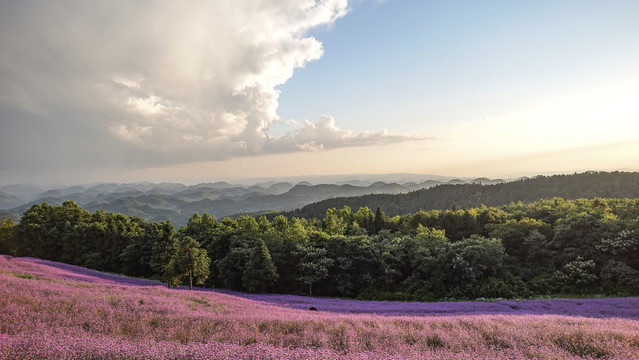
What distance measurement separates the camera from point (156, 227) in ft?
166

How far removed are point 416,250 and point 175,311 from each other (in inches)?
1250

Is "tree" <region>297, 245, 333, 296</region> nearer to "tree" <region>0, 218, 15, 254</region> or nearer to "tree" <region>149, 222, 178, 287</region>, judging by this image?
"tree" <region>149, 222, 178, 287</region>

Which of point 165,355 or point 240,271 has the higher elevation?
point 165,355

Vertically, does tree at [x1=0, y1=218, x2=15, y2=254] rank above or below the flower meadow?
below

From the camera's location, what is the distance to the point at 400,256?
37281 millimetres

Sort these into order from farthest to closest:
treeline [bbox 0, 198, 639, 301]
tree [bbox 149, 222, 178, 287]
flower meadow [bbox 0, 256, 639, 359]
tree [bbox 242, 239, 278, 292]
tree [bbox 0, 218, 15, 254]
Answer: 1. tree [bbox 0, 218, 15, 254]
2. tree [bbox 242, 239, 278, 292]
3. tree [bbox 149, 222, 178, 287]
4. treeline [bbox 0, 198, 639, 301]
5. flower meadow [bbox 0, 256, 639, 359]

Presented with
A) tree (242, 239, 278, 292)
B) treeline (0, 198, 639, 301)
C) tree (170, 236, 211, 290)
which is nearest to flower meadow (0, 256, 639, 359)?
tree (170, 236, 211, 290)

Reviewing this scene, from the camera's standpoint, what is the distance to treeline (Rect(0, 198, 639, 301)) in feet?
100

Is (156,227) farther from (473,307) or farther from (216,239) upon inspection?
(473,307)

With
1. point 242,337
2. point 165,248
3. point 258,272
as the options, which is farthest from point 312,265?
point 242,337

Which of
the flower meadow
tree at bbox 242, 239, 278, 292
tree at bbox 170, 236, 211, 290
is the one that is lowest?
tree at bbox 242, 239, 278, 292

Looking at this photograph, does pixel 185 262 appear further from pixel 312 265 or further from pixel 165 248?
pixel 312 265

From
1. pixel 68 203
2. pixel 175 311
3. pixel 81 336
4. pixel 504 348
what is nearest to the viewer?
pixel 81 336

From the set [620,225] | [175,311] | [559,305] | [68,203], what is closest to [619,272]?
[620,225]
